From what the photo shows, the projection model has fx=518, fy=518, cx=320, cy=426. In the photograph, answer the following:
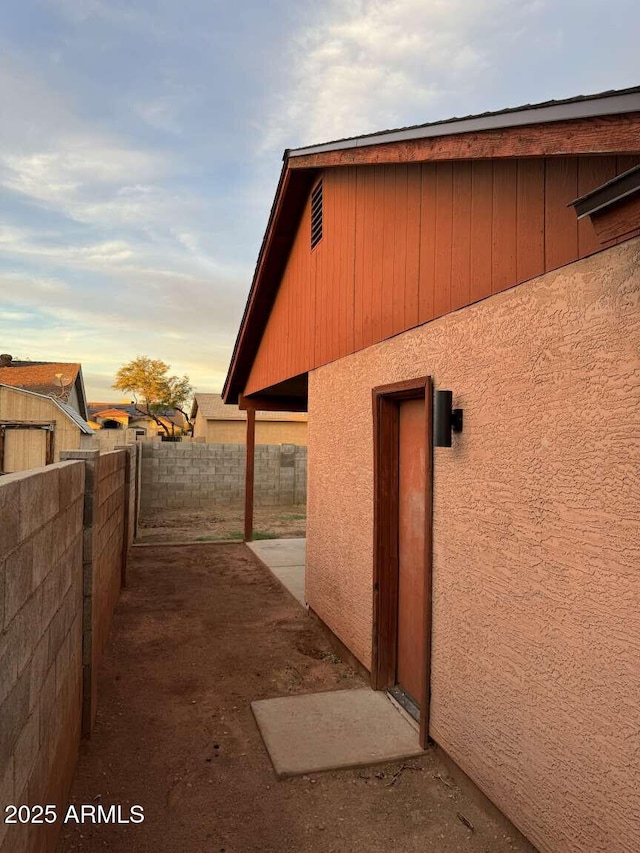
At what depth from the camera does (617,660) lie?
212cm

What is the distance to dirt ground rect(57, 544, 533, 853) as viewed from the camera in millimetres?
2797

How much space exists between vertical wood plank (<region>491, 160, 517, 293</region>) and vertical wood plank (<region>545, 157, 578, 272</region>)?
256mm

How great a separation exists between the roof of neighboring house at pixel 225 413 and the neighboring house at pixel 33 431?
7.42 m

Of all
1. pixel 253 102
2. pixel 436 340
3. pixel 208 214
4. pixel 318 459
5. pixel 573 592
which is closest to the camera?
pixel 573 592

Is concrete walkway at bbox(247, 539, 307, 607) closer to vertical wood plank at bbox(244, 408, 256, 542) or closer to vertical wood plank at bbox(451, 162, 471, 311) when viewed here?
vertical wood plank at bbox(244, 408, 256, 542)

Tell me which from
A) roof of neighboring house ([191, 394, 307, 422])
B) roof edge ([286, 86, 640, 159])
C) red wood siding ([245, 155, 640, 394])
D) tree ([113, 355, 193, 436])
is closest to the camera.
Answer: roof edge ([286, 86, 640, 159])

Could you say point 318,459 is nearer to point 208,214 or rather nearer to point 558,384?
point 558,384

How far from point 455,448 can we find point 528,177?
63.3 inches

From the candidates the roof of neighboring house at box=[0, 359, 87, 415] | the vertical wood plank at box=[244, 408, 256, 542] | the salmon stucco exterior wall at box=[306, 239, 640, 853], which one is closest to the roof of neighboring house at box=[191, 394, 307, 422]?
the roof of neighboring house at box=[0, 359, 87, 415]

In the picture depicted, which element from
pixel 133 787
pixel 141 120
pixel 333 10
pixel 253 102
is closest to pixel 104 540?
pixel 133 787

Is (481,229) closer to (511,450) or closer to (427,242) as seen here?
(427,242)

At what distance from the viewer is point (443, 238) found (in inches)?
141

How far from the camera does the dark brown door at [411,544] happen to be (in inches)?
161

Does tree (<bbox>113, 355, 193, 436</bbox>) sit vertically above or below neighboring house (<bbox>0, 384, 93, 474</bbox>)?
above
